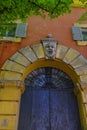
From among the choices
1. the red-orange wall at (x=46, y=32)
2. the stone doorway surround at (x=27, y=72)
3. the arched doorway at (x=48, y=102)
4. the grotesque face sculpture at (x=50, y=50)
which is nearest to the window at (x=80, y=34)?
the red-orange wall at (x=46, y=32)

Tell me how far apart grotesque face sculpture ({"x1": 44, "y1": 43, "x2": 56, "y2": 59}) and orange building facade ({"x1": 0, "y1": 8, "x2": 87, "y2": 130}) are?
149 millimetres

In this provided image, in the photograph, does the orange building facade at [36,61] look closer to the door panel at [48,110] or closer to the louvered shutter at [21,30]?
the louvered shutter at [21,30]

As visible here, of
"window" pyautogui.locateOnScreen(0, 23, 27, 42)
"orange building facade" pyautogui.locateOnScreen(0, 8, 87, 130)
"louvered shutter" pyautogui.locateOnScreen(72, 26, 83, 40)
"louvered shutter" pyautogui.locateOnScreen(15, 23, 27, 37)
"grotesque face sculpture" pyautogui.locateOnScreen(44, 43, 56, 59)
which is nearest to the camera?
"orange building facade" pyautogui.locateOnScreen(0, 8, 87, 130)

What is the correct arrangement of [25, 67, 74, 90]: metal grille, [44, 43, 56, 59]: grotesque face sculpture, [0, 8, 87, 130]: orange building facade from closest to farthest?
[0, 8, 87, 130]: orange building facade, [44, 43, 56, 59]: grotesque face sculpture, [25, 67, 74, 90]: metal grille

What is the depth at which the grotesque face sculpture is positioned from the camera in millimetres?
8453

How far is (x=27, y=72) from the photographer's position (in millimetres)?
8555

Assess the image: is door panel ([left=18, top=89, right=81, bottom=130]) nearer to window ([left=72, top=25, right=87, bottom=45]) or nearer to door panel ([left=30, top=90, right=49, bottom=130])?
door panel ([left=30, top=90, right=49, bottom=130])

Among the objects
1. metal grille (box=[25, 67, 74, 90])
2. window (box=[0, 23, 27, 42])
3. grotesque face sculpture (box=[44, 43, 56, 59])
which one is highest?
window (box=[0, 23, 27, 42])

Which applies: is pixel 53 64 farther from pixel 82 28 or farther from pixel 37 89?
pixel 82 28

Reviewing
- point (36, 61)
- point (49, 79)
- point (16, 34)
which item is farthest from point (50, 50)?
point (16, 34)

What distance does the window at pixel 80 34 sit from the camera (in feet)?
29.8

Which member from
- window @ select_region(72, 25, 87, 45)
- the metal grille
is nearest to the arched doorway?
the metal grille

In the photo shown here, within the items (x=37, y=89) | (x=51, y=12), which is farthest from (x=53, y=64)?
(x=51, y=12)

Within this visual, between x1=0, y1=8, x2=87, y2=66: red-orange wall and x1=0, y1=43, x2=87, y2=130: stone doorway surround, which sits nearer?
x1=0, y1=43, x2=87, y2=130: stone doorway surround
